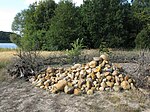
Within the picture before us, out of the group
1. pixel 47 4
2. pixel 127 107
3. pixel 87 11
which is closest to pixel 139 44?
pixel 87 11

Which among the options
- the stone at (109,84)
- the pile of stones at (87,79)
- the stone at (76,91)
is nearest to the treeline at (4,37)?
the pile of stones at (87,79)

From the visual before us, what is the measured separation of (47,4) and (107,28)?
330 inches

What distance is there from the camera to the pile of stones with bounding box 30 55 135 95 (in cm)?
888

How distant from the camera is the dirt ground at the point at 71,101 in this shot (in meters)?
7.38

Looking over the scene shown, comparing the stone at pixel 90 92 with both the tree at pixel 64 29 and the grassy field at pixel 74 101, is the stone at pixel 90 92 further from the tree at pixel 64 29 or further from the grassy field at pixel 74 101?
the tree at pixel 64 29

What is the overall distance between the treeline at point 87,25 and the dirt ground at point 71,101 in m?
19.7

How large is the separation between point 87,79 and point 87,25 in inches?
906

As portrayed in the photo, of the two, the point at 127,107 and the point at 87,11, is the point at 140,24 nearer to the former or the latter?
the point at 87,11

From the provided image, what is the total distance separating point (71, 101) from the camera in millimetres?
7961

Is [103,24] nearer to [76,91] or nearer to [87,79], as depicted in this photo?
[87,79]

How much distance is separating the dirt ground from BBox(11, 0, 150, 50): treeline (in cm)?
1968

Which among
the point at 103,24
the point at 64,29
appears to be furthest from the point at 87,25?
the point at 64,29

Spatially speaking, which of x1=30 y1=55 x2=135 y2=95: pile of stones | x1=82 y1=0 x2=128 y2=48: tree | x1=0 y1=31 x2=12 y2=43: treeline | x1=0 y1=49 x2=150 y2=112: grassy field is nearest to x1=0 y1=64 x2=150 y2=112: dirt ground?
x1=0 y1=49 x2=150 y2=112: grassy field

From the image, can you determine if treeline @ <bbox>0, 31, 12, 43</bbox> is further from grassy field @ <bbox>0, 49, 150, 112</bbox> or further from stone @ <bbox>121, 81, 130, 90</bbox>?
stone @ <bbox>121, 81, 130, 90</bbox>
